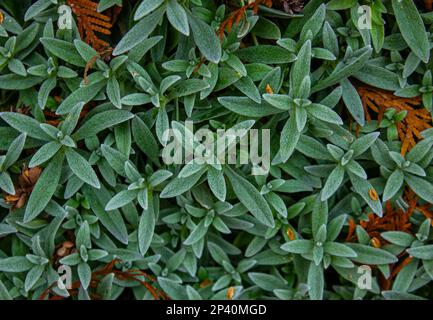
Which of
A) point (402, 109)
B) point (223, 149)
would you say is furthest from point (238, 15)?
point (402, 109)

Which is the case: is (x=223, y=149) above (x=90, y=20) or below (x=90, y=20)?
below

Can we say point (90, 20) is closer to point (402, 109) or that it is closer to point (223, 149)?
point (223, 149)

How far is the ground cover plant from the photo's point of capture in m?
1.90

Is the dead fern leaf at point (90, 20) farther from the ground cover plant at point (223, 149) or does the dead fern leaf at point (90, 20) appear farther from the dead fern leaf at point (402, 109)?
the dead fern leaf at point (402, 109)

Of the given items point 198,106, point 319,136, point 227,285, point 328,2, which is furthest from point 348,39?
point 227,285

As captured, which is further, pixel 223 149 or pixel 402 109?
pixel 402 109

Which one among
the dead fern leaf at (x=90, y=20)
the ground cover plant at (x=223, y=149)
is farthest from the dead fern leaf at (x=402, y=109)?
the dead fern leaf at (x=90, y=20)

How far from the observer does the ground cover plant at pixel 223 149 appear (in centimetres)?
190

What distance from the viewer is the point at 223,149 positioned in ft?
6.08

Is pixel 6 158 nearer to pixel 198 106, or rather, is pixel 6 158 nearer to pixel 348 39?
pixel 198 106

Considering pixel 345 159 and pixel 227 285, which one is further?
pixel 227 285

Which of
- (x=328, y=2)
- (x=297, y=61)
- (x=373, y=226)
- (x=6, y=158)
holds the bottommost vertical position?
(x=373, y=226)

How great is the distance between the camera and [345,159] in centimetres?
192
